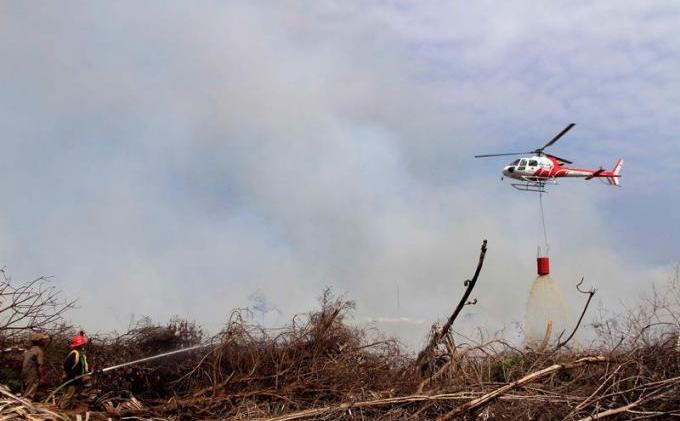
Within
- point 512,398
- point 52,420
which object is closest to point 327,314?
point 512,398

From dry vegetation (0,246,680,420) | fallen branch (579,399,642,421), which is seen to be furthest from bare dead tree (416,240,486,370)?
fallen branch (579,399,642,421)

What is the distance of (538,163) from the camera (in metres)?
32.5

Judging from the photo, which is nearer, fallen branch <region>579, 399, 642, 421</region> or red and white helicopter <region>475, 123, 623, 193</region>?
fallen branch <region>579, 399, 642, 421</region>

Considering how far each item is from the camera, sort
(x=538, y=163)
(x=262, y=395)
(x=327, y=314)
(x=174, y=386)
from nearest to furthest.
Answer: (x=262, y=395)
(x=174, y=386)
(x=327, y=314)
(x=538, y=163)

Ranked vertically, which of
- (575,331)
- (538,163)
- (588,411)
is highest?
(538,163)

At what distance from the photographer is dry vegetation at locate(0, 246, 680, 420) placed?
961 centimetres

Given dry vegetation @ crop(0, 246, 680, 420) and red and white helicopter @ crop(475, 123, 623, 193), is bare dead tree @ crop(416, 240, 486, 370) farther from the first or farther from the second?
red and white helicopter @ crop(475, 123, 623, 193)

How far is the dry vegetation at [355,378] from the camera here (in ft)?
31.5

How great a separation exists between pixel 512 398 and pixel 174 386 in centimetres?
663

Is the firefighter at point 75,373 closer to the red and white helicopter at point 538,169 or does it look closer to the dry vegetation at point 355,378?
the dry vegetation at point 355,378

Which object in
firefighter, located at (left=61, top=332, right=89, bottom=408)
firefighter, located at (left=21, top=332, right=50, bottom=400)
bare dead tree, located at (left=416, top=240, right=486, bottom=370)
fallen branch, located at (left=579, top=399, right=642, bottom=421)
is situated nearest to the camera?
fallen branch, located at (left=579, top=399, right=642, bottom=421)

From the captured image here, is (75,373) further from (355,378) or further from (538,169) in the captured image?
(538,169)

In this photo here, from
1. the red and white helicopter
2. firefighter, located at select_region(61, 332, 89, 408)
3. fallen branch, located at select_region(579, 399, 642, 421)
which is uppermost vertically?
the red and white helicopter

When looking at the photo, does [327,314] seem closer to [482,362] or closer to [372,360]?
[372,360]
